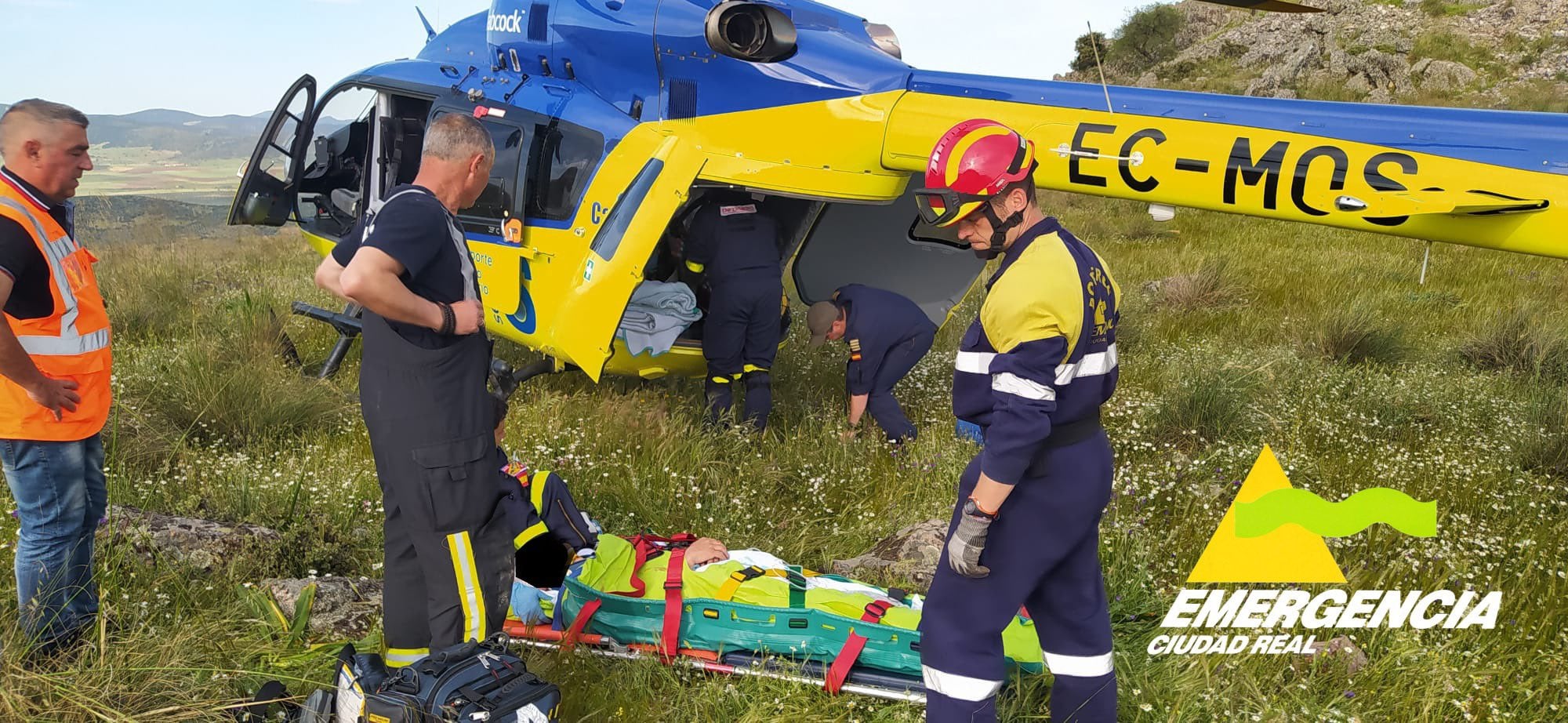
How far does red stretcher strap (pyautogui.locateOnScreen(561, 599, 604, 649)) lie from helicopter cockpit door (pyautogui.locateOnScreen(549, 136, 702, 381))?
5.92 ft

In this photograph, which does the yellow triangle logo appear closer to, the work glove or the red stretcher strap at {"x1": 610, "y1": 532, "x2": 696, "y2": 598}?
the work glove

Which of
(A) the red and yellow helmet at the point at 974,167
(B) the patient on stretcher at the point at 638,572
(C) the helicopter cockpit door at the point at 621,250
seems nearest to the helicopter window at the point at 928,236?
(C) the helicopter cockpit door at the point at 621,250

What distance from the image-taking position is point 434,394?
9.94 ft

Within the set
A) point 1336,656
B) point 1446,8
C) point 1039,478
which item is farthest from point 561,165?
point 1446,8

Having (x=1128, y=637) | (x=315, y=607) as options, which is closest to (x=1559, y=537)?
(x=1128, y=637)

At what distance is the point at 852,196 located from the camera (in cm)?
535

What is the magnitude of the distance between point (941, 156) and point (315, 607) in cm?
302

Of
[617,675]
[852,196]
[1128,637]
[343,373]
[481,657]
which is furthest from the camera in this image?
[343,373]

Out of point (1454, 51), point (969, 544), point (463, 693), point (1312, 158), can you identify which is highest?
point (1454, 51)

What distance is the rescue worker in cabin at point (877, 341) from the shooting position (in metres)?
6.14

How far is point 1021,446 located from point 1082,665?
2.83 feet

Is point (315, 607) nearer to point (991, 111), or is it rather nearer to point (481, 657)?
point (481, 657)

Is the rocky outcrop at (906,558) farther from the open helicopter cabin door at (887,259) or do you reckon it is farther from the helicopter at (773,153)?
the open helicopter cabin door at (887,259)

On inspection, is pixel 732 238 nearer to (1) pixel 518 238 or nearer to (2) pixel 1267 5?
(1) pixel 518 238
